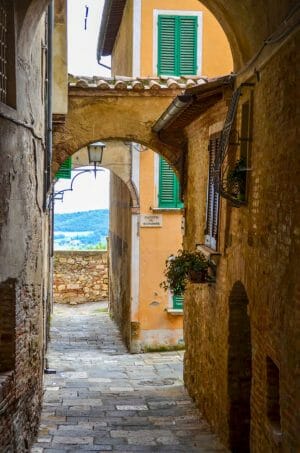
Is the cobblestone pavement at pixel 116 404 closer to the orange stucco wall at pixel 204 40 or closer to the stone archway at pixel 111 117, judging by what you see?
the stone archway at pixel 111 117

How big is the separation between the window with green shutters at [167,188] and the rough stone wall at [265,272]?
20.4ft

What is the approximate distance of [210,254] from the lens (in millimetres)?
9570

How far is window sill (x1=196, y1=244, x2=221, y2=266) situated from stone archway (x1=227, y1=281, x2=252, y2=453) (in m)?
0.81

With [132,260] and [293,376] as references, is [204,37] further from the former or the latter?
[293,376]

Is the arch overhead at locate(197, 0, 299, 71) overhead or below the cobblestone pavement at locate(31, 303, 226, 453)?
overhead

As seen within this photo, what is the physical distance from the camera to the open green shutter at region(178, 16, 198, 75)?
15.9 metres

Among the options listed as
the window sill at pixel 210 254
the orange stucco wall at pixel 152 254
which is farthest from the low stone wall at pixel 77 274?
the window sill at pixel 210 254

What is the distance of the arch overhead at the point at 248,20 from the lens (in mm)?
6517

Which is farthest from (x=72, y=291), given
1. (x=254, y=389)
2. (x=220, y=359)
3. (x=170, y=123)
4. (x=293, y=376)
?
(x=293, y=376)

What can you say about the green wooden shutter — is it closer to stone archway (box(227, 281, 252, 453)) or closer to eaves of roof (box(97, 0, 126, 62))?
eaves of roof (box(97, 0, 126, 62))

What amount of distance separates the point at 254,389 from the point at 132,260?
9404 mm

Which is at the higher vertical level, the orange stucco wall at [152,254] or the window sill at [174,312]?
the orange stucco wall at [152,254]

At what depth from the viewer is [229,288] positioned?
29.1 feet

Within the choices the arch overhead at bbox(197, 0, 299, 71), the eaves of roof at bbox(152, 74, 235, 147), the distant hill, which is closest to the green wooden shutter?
the eaves of roof at bbox(152, 74, 235, 147)
